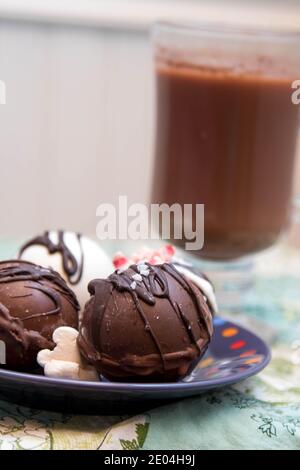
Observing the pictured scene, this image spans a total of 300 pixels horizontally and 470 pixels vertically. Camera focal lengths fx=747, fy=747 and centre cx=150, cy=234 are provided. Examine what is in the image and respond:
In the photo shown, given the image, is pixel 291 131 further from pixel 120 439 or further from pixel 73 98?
pixel 73 98

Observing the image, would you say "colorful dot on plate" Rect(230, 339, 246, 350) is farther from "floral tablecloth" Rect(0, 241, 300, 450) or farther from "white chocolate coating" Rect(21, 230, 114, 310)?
"white chocolate coating" Rect(21, 230, 114, 310)

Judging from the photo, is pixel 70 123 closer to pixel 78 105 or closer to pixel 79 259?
pixel 78 105

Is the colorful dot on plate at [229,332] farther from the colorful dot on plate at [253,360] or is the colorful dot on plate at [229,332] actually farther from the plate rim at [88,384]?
the plate rim at [88,384]

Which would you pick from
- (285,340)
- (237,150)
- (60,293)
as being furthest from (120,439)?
(237,150)

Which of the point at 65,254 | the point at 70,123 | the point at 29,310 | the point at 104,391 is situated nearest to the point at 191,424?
the point at 104,391

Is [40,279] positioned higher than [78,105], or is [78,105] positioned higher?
[78,105]

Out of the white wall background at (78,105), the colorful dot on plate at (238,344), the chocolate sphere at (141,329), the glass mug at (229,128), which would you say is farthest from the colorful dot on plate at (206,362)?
the white wall background at (78,105)

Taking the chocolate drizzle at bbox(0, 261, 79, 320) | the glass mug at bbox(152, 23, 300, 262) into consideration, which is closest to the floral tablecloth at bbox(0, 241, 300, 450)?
the chocolate drizzle at bbox(0, 261, 79, 320)
